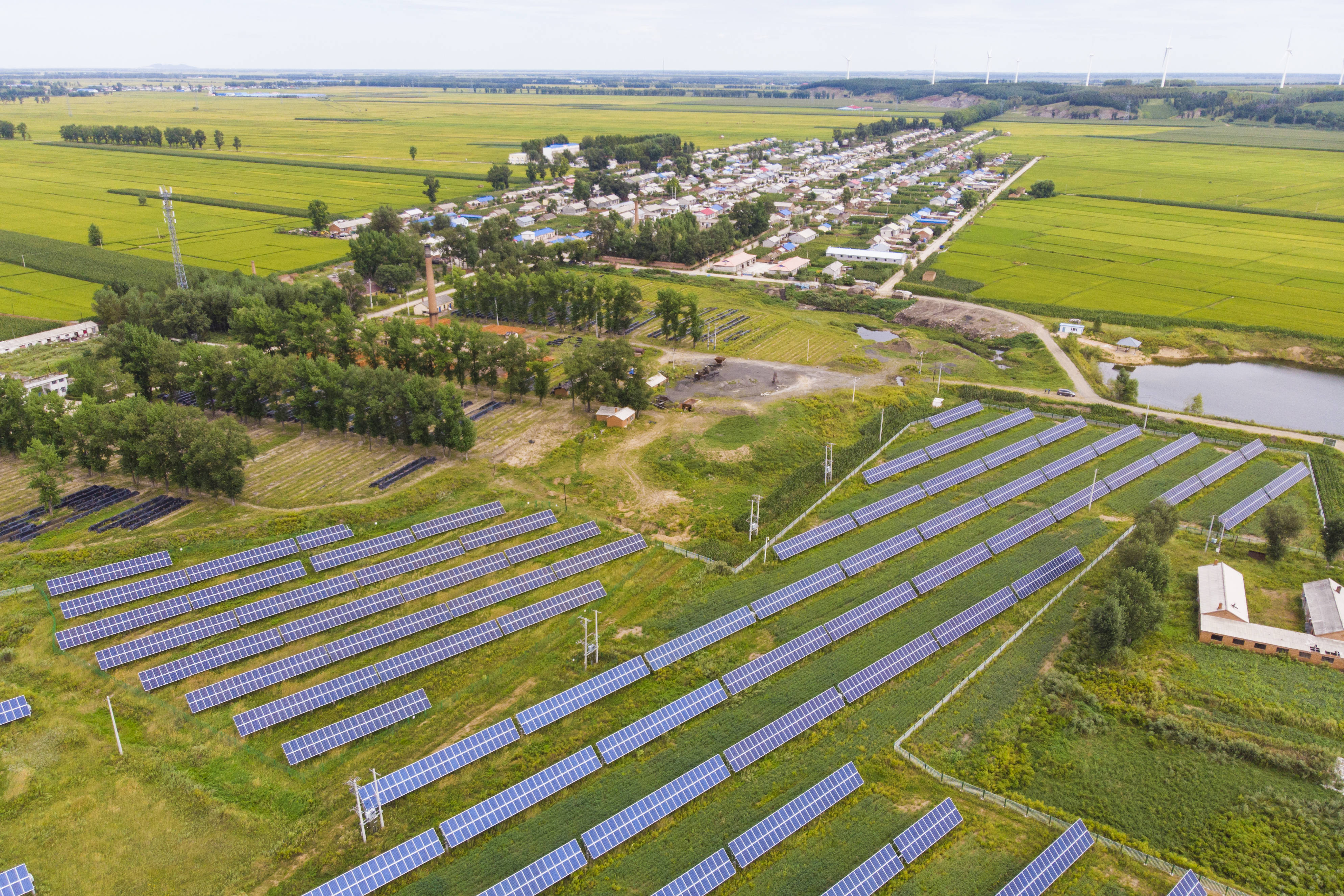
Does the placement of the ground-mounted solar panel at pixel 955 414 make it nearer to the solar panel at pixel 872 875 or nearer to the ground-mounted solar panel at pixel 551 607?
the ground-mounted solar panel at pixel 551 607

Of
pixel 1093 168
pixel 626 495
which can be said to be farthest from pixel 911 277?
pixel 1093 168

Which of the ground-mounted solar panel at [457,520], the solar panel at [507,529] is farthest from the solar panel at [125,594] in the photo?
the solar panel at [507,529]

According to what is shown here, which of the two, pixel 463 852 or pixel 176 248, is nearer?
pixel 463 852

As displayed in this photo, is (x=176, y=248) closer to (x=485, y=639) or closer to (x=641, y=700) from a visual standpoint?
(x=485, y=639)

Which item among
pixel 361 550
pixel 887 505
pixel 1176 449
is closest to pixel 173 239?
pixel 361 550

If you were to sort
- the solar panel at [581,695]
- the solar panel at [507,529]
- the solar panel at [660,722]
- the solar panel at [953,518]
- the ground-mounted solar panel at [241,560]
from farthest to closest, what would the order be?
the solar panel at [953,518] < the solar panel at [507,529] < the ground-mounted solar panel at [241,560] < the solar panel at [581,695] < the solar panel at [660,722]

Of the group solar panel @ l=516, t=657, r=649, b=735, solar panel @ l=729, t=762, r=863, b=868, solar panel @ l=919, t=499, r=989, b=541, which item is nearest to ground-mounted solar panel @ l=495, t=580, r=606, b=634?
solar panel @ l=516, t=657, r=649, b=735

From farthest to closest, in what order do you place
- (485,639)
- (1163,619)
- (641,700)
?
(1163,619), (485,639), (641,700)

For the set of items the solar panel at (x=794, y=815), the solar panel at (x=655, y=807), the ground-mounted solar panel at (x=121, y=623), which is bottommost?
the solar panel at (x=794, y=815)
